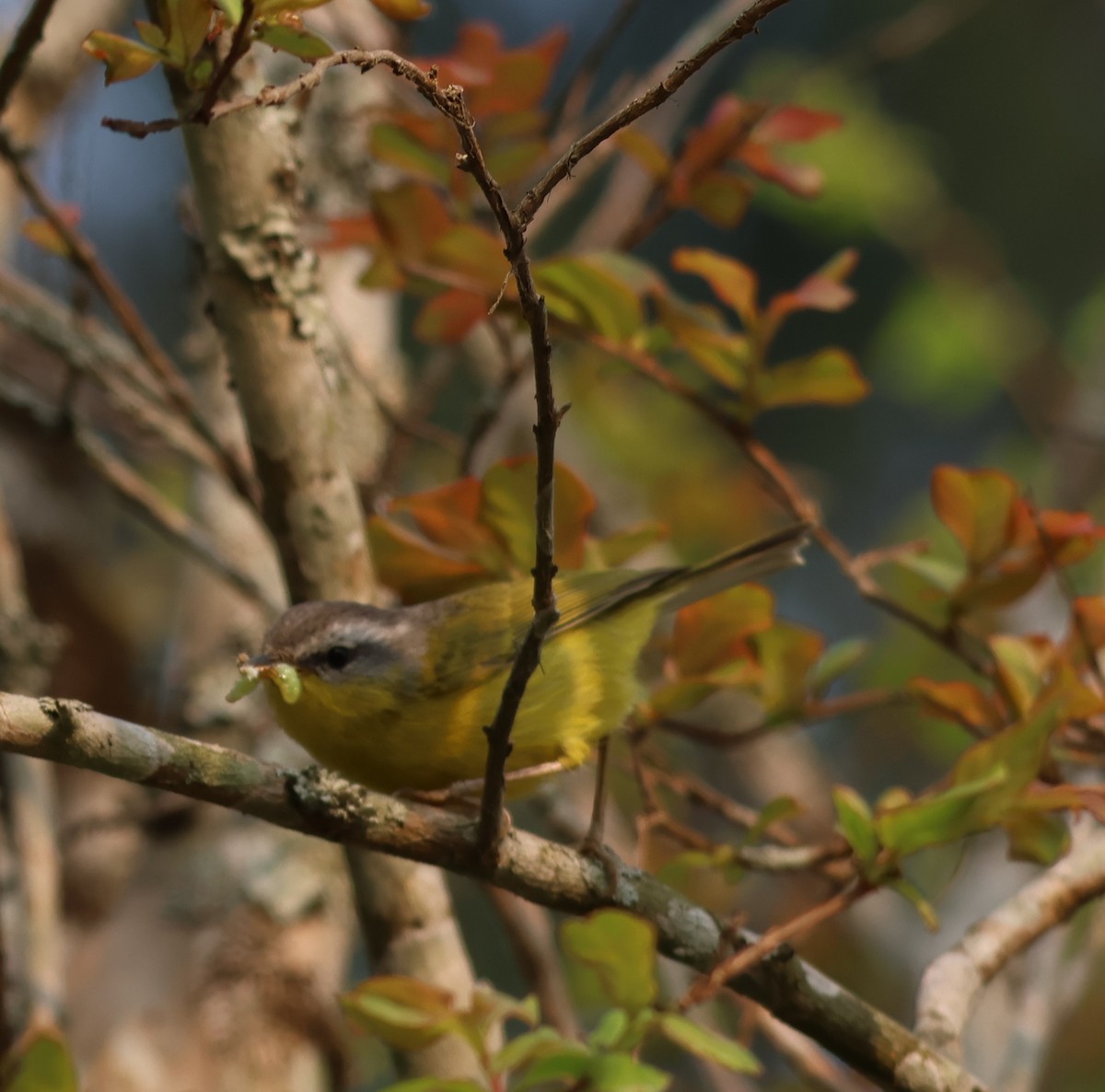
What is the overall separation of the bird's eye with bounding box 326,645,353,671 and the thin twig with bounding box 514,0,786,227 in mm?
1293

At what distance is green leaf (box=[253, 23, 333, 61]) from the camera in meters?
1.62

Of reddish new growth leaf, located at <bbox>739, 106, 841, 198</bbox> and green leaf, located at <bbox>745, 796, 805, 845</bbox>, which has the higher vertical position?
reddish new growth leaf, located at <bbox>739, 106, 841, 198</bbox>

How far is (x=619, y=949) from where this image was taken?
1561 mm

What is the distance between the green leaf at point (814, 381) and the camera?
2424 mm

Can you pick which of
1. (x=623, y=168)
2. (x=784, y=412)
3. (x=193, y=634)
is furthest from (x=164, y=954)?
(x=784, y=412)

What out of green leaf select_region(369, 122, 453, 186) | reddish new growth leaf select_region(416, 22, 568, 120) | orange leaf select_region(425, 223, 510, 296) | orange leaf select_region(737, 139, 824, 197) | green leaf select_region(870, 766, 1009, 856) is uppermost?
reddish new growth leaf select_region(416, 22, 568, 120)

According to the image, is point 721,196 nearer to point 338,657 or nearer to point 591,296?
point 591,296

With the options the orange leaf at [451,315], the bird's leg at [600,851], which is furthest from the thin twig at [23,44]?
the bird's leg at [600,851]

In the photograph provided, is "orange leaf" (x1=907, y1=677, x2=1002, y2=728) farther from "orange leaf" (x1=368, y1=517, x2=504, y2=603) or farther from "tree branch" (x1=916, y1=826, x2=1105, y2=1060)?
"orange leaf" (x1=368, y1=517, x2=504, y2=603)

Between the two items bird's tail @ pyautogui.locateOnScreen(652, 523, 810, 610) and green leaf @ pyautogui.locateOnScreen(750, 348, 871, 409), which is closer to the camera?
green leaf @ pyautogui.locateOnScreen(750, 348, 871, 409)

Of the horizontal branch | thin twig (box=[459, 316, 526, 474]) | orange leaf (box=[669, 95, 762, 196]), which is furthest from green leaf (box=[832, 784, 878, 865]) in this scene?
orange leaf (box=[669, 95, 762, 196])

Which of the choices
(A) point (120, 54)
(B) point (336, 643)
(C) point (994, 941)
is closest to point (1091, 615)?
(C) point (994, 941)

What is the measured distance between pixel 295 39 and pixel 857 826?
4.33 feet

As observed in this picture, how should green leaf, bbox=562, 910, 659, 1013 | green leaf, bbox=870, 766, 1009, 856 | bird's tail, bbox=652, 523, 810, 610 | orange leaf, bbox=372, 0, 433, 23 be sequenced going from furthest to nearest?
bird's tail, bbox=652, 523, 810, 610, green leaf, bbox=870, 766, 1009, 856, orange leaf, bbox=372, 0, 433, 23, green leaf, bbox=562, 910, 659, 1013
